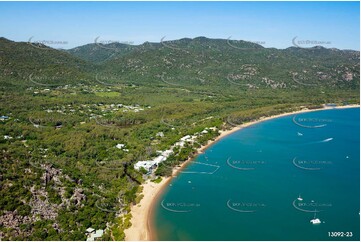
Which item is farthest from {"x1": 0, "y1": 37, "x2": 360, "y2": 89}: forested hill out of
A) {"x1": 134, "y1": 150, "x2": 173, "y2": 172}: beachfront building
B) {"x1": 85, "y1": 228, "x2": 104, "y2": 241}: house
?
{"x1": 85, "y1": 228, "x2": 104, "y2": 241}: house

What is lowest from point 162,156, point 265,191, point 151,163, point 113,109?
point 265,191

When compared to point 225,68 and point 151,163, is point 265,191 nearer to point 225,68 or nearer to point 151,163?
point 151,163

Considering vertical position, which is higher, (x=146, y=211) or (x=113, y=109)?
(x=113, y=109)

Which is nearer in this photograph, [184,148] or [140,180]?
[140,180]

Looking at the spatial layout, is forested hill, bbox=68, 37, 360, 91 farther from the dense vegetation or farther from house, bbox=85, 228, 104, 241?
house, bbox=85, 228, 104, 241

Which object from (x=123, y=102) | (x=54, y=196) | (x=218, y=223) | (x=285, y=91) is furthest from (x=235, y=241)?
(x=285, y=91)

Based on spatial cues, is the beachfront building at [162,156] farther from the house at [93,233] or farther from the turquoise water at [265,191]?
the house at [93,233]

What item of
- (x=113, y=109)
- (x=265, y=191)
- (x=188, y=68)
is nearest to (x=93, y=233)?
(x=265, y=191)

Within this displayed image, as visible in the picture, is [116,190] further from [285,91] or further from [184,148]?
[285,91]
